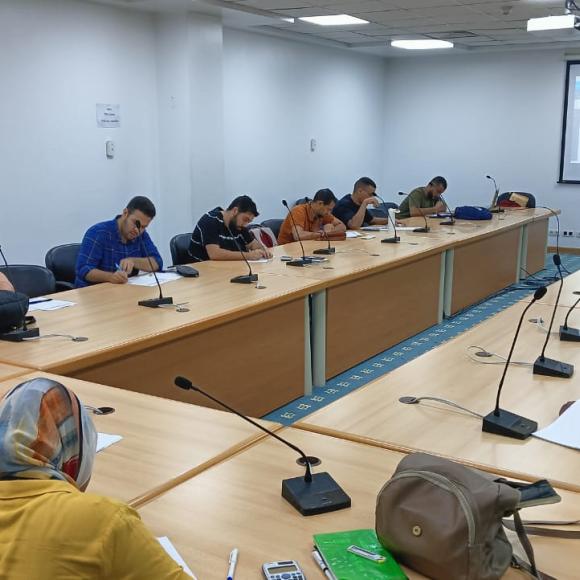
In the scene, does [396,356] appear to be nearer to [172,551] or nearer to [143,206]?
[143,206]

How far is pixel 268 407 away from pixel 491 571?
8.50 feet

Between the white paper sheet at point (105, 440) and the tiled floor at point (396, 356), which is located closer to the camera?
the white paper sheet at point (105, 440)

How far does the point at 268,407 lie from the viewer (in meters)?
3.72

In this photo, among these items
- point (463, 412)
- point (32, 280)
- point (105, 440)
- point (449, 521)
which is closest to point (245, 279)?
point (32, 280)

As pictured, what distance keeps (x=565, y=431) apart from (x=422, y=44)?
23.7ft

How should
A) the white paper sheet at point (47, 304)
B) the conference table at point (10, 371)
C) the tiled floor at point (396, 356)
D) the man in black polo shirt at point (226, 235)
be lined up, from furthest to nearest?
the man in black polo shirt at point (226, 235) < the tiled floor at point (396, 356) < the white paper sheet at point (47, 304) < the conference table at point (10, 371)

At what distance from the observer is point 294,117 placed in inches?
319

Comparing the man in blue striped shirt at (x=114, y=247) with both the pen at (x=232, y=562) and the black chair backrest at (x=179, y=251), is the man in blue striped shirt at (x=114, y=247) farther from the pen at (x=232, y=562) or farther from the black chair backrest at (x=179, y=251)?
the pen at (x=232, y=562)

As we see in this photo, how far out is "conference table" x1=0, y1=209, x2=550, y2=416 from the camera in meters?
2.81

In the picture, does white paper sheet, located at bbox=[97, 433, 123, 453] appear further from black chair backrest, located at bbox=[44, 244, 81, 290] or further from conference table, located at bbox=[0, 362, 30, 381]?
black chair backrest, located at bbox=[44, 244, 81, 290]

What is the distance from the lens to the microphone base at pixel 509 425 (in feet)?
6.12

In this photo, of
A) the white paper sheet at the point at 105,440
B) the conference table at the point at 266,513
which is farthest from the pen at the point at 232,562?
the white paper sheet at the point at 105,440

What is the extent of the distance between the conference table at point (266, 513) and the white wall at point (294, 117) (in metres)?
5.76

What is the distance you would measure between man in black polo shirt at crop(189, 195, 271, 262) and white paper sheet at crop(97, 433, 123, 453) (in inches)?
110
